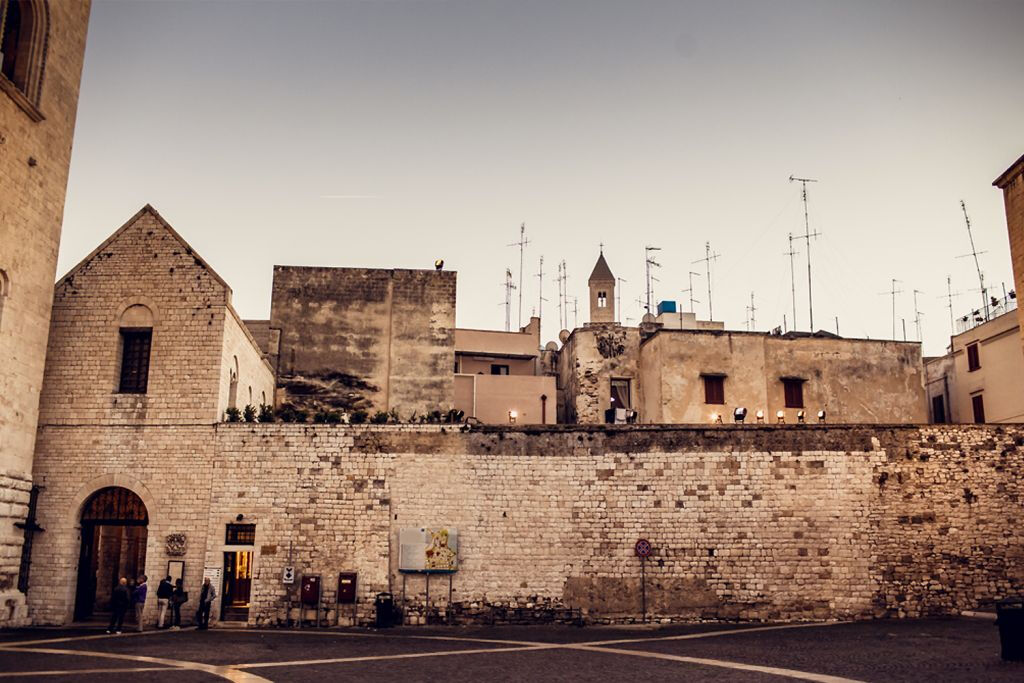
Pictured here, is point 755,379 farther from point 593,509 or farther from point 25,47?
point 25,47

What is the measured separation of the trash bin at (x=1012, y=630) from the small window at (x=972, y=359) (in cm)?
2138

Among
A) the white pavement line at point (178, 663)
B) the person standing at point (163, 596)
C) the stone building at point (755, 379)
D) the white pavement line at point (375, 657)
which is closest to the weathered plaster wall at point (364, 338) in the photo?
the stone building at point (755, 379)

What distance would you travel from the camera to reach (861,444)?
21969 mm

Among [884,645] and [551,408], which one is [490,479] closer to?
[884,645]

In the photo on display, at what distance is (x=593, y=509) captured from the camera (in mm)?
21578

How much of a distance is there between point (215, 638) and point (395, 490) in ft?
17.8

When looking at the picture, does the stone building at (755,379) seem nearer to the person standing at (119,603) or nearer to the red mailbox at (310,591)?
the red mailbox at (310,591)

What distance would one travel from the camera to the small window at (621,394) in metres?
34.8

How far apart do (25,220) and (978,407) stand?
1285 inches

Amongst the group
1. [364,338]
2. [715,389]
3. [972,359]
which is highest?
[972,359]

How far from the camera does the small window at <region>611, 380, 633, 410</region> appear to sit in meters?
34.8

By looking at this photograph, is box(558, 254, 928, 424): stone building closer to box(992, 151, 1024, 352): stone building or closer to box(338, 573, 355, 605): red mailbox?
box(992, 151, 1024, 352): stone building

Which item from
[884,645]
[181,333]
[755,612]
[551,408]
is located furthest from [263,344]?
[884,645]

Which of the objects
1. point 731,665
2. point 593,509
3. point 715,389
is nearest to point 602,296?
point 715,389
